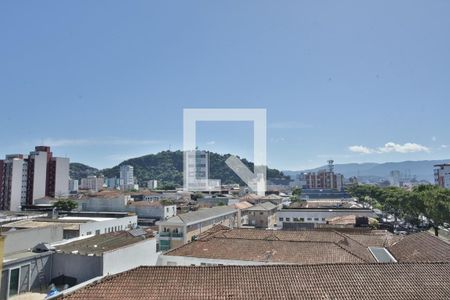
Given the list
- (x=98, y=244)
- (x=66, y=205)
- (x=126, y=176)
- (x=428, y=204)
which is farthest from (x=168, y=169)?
(x=98, y=244)

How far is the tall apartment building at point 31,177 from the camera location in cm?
5662

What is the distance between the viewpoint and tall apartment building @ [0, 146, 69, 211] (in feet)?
186

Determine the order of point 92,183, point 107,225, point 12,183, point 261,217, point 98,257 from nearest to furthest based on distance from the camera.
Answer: point 98,257 → point 107,225 → point 261,217 → point 12,183 → point 92,183

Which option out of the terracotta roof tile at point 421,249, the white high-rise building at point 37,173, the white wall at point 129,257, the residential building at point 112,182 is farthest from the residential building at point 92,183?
the terracotta roof tile at point 421,249

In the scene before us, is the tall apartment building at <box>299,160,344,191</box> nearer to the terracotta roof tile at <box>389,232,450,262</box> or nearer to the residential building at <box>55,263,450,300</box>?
the terracotta roof tile at <box>389,232,450,262</box>

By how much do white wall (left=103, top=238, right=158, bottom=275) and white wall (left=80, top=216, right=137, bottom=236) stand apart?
7281mm

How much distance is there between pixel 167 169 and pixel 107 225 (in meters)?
137

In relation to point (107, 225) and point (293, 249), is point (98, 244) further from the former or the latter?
point (107, 225)

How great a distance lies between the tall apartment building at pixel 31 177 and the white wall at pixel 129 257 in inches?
1974

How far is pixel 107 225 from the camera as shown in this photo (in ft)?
80.9

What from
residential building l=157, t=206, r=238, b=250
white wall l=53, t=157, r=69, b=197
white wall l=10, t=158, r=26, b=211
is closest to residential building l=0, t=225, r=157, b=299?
residential building l=157, t=206, r=238, b=250

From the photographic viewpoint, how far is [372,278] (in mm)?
8766

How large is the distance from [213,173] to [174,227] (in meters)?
107

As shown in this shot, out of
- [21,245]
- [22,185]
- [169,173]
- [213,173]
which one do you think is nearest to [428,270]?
[21,245]
